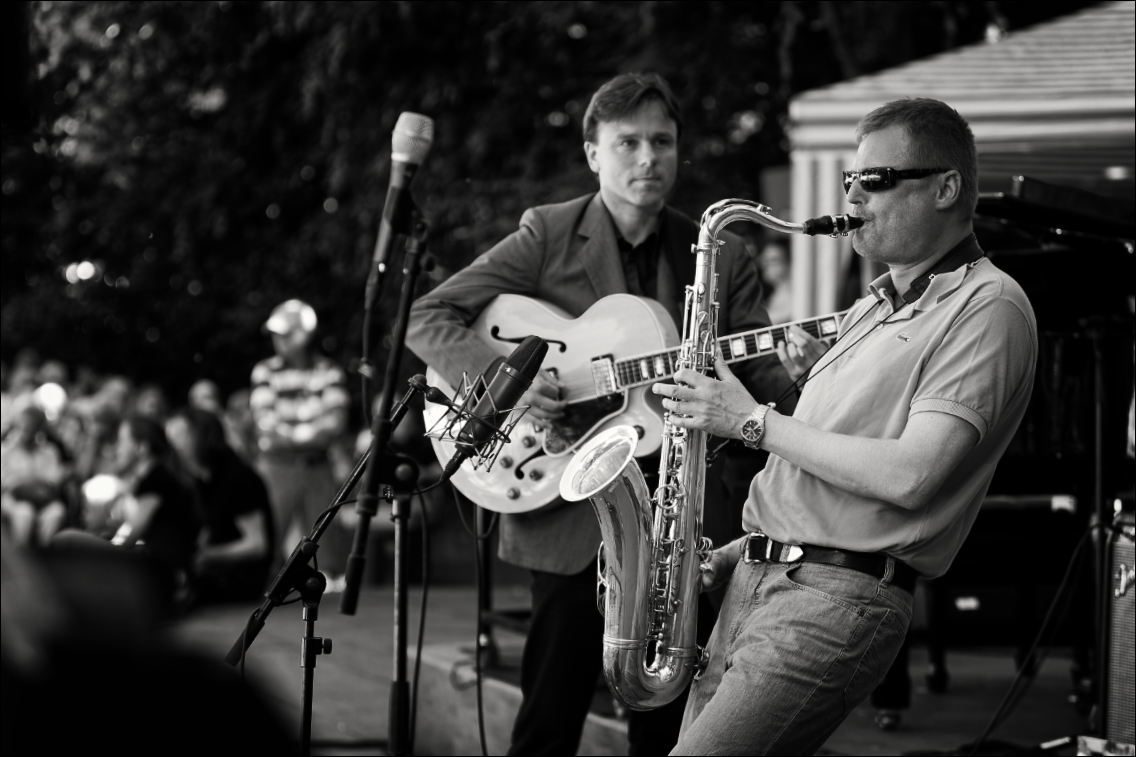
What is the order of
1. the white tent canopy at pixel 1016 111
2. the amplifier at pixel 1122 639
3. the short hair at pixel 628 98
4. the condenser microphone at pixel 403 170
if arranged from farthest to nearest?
1. the white tent canopy at pixel 1016 111
2. the amplifier at pixel 1122 639
3. the short hair at pixel 628 98
4. the condenser microphone at pixel 403 170

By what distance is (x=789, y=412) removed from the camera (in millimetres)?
4152

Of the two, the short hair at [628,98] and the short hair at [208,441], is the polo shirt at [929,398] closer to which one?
the short hair at [628,98]

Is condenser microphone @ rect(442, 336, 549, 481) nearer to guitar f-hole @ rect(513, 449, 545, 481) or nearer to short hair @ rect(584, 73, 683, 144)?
guitar f-hole @ rect(513, 449, 545, 481)

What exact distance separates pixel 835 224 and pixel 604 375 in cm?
136

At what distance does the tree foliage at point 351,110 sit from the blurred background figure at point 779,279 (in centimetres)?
63

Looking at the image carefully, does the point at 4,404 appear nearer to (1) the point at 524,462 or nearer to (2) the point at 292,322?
(2) the point at 292,322

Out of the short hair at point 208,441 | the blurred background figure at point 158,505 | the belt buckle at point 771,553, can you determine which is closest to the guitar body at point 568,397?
the belt buckle at point 771,553

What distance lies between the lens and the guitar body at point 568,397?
13.4 feet

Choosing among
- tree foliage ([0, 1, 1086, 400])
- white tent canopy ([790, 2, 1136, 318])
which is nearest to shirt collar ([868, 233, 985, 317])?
white tent canopy ([790, 2, 1136, 318])

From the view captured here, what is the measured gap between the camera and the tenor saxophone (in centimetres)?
317

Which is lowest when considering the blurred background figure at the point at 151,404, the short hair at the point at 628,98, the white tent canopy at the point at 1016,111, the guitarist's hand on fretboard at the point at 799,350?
the blurred background figure at the point at 151,404

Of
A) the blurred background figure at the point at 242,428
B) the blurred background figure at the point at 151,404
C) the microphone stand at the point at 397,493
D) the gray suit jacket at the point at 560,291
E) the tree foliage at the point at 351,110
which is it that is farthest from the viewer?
the blurred background figure at the point at 242,428

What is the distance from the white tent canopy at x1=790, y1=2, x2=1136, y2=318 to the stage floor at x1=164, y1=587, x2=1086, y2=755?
2.15 m

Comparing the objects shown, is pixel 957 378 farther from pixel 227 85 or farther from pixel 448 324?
pixel 227 85
